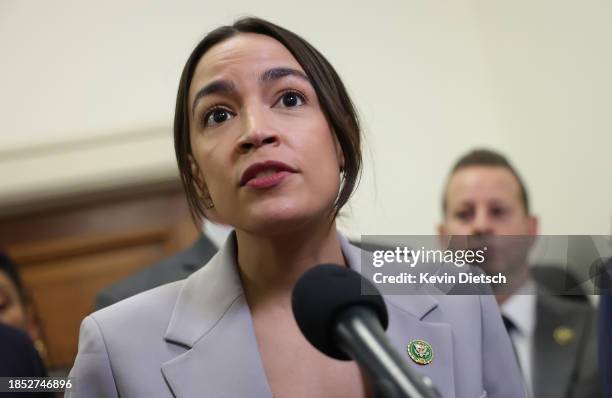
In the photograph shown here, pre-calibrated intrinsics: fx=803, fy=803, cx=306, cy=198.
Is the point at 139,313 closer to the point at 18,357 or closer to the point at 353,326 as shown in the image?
the point at 18,357

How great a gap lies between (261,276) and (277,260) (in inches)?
1.4

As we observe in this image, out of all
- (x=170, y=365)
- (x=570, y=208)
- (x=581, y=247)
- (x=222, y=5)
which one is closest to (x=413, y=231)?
(x=570, y=208)

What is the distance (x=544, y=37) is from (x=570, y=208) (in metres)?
0.54

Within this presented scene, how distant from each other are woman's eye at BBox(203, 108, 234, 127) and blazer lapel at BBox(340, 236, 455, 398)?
0.30 metres

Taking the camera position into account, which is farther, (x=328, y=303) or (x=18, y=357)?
(x=18, y=357)

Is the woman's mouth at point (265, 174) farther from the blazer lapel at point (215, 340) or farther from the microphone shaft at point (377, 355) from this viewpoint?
the microphone shaft at point (377, 355)

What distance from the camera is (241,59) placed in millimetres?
1122

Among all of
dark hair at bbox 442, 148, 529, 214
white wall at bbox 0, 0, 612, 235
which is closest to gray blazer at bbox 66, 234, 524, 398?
dark hair at bbox 442, 148, 529, 214

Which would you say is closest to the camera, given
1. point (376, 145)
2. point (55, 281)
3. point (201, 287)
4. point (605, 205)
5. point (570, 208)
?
point (201, 287)

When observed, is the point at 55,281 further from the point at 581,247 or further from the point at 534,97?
the point at 581,247

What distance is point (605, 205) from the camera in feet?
7.28

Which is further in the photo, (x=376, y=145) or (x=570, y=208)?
(x=376, y=145)

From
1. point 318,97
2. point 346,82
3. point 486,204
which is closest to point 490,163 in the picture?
point 486,204

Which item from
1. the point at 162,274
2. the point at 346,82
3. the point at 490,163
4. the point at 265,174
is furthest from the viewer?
the point at 346,82
